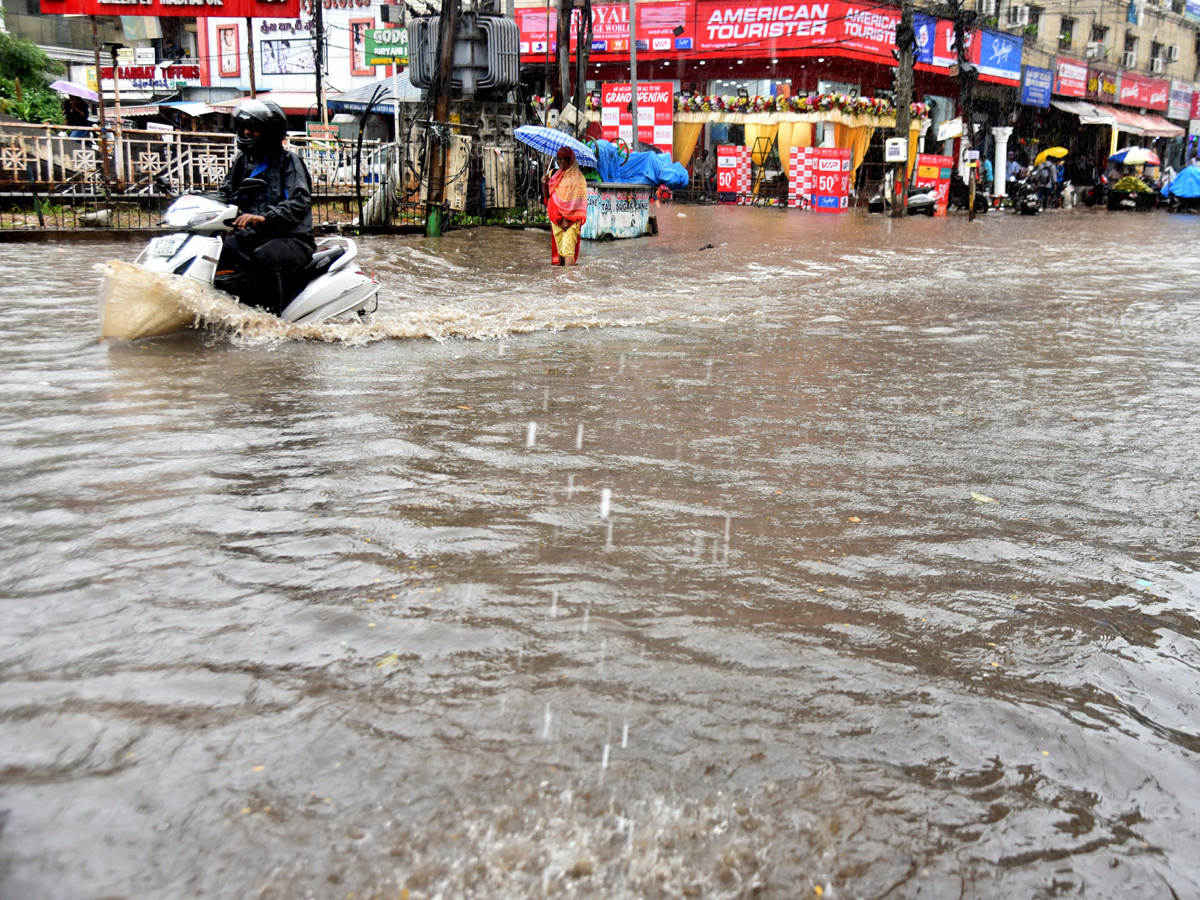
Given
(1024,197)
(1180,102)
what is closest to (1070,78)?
(1180,102)

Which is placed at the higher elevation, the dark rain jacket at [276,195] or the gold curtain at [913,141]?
the gold curtain at [913,141]

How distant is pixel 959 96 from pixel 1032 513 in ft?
128

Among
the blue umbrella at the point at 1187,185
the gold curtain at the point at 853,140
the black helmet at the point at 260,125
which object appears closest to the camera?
the black helmet at the point at 260,125

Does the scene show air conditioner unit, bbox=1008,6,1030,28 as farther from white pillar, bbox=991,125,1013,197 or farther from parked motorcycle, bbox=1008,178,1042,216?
parked motorcycle, bbox=1008,178,1042,216

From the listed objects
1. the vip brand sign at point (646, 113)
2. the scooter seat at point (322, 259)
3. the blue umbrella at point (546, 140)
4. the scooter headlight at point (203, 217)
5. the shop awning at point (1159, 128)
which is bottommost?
the scooter seat at point (322, 259)

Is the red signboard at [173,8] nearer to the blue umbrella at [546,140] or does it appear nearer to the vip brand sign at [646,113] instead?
the blue umbrella at [546,140]

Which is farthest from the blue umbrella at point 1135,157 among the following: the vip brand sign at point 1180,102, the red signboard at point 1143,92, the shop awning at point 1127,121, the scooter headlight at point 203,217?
the scooter headlight at point 203,217

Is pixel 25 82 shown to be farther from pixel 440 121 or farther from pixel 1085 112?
pixel 1085 112

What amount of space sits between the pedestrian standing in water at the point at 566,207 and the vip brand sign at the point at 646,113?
17.6 metres

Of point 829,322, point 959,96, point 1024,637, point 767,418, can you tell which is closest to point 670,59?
point 959,96

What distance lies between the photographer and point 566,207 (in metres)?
14.0

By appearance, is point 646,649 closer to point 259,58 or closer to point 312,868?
point 312,868

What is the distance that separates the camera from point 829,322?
9625 millimetres

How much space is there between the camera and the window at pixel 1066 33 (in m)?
44.2
